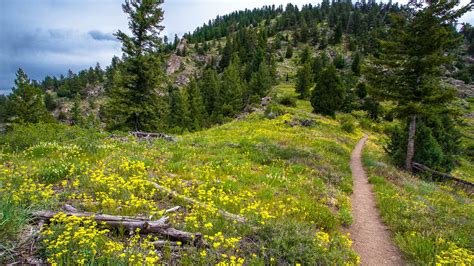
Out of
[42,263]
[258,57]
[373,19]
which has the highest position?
[373,19]

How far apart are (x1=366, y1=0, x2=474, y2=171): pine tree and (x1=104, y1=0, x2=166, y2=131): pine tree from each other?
20750 millimetres

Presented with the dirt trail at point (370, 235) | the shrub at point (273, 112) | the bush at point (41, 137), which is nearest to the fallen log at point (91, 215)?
the dirt trail at point (370, 235)

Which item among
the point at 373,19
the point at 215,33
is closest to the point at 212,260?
the point at 373,19

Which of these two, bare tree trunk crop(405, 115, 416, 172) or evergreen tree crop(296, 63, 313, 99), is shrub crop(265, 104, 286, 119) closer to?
bare tree trunk crop(405, 115, 416, 172)

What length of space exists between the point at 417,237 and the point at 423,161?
16.1 m

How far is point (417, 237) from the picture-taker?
7.68m

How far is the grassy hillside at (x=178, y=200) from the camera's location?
4.69m

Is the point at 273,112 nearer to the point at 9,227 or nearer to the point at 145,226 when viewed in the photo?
the point at 145,226

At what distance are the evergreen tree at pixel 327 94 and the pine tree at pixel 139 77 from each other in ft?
81.4

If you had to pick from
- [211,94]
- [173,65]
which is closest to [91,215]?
[211,94]

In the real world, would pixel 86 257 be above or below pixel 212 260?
above

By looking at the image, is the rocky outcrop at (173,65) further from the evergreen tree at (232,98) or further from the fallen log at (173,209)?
the fallen log at (173,209)

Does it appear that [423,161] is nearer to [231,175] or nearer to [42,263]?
[231,175]

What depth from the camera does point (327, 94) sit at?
4134 centimetres
